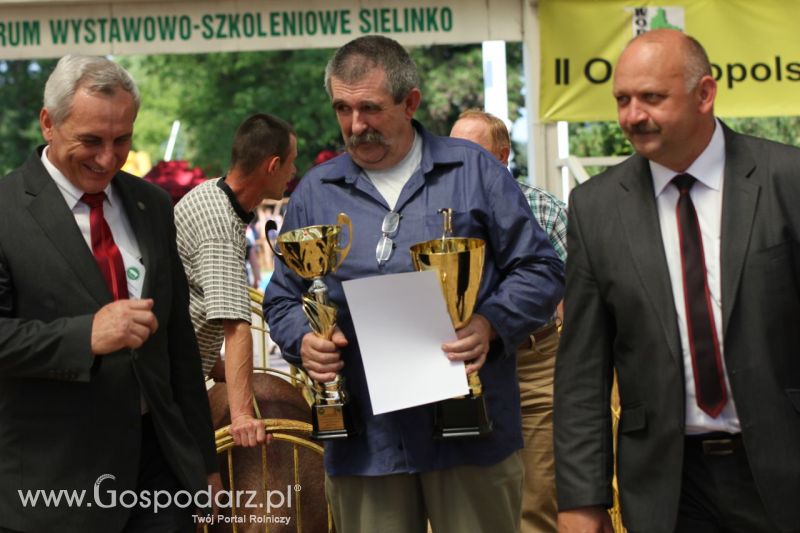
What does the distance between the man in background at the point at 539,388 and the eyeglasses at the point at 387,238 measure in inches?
88.5

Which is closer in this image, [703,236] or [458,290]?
[703,236]

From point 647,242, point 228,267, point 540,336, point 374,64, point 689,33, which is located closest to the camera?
point 647,242

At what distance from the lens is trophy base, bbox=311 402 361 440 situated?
393 cm

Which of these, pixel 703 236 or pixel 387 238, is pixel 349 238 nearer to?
pixel 387 238

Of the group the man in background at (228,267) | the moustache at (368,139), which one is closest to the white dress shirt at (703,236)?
the moustache at (368,139)

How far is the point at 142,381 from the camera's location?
3840 mm

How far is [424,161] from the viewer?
4.12m

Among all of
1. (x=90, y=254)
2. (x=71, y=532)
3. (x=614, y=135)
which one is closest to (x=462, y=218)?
(x=90, y=254)

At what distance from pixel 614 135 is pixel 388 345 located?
878 cm

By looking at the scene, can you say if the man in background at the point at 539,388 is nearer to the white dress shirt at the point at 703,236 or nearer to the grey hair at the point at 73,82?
the white dress shirt at the point at 703,236

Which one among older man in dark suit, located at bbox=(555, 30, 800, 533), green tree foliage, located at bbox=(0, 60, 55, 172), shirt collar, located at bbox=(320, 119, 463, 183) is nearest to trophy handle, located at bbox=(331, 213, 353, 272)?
shirt collar, located at bbox=(320, 119, 463, 183)

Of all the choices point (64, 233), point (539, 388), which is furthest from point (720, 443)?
point (539, 388)

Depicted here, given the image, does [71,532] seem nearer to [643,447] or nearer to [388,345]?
[388,345]

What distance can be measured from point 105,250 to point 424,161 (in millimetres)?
1064
